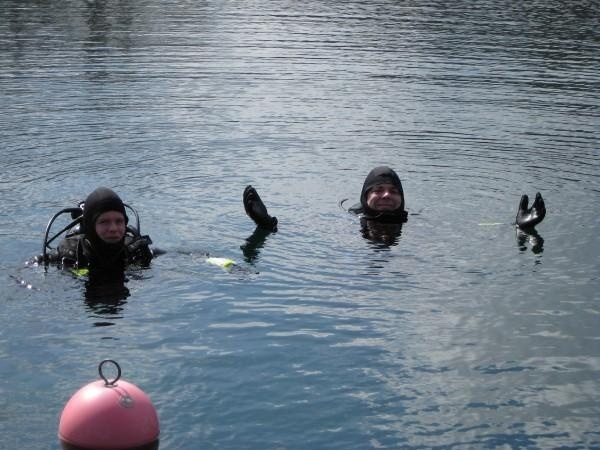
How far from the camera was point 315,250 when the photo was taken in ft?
51.2

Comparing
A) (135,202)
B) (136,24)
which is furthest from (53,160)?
(136,24)

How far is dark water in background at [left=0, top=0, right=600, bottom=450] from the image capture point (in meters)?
10.8

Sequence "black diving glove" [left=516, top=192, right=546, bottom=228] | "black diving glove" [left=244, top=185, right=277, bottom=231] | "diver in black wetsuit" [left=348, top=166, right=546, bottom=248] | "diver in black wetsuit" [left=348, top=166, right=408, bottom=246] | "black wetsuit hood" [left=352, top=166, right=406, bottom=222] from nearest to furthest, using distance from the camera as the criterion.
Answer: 1. "black diving glove" [left=244, top=185, right=277, bottom=231]
2. "black diving glove" [left=516, top=192, right=546, bottom=228]
3. "diver in black wetsuit" [left=348, top=166, right=546, bottom=248]
4. "diver in black wetsuit" [left=348, top=166, right=408, bottom=246]
5. "black wetsuit hood" [left=352, top=166, right=406, bottom=222]

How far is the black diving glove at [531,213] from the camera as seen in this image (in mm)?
16172

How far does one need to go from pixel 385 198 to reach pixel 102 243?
488 centimetres

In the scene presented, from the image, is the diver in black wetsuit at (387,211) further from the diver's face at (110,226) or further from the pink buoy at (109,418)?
the pink buoy at (109,418)

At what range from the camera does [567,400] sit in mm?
11062

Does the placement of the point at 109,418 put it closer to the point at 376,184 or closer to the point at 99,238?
the point at 99,238

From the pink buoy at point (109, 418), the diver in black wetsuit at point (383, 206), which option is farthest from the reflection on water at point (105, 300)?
the diver in black wetsuit at point (383, 206)

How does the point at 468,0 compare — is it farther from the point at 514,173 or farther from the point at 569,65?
the point at 514,173

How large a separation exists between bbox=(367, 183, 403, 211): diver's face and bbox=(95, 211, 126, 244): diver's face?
4.56 meters

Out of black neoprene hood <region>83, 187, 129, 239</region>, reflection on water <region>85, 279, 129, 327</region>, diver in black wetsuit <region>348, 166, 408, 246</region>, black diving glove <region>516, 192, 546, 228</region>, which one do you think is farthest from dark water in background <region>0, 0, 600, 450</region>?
black neoprene hood <region>83, 187, 129, 239</region>

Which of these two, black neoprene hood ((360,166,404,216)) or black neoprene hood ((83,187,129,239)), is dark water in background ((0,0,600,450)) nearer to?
black neoprene hood ((360,166,404,216))

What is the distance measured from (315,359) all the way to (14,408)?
10.7 feet
